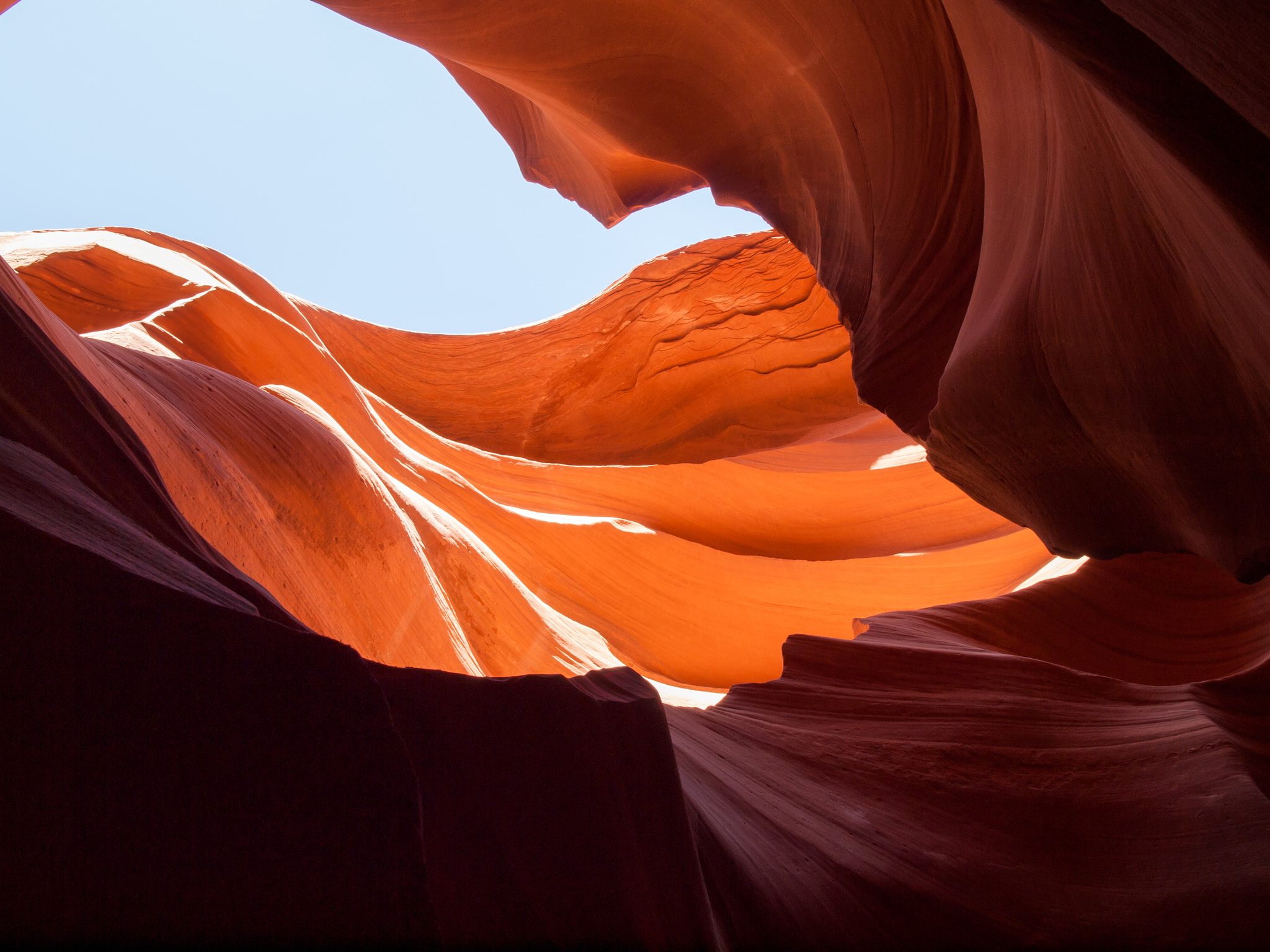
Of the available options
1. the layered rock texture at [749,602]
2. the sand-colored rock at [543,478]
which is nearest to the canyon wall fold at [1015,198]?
the layered rock texture at [749,602]

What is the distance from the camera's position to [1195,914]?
162 centimetres

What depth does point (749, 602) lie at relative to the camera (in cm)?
545

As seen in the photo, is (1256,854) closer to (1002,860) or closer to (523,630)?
(1002,860)

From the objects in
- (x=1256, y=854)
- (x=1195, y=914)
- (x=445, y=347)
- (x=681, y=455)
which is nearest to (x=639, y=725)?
(x=1195, y=914)

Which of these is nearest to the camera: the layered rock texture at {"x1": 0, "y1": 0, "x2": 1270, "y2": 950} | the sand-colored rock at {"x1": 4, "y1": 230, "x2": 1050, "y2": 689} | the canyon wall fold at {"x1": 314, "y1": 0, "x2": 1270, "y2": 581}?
the layered rock texture at {"x1": 0, "y1": 0, "x2": 1270, "y2": 950}

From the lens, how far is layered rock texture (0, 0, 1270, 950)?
1025 mm

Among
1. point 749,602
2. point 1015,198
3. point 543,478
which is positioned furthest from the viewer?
point 543,478

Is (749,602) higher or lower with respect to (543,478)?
lower

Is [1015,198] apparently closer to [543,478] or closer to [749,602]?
[749,602]

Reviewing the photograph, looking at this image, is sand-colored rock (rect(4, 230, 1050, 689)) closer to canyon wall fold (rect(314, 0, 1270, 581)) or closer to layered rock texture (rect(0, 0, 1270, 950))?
layered rock texture (rect(0, 0, 1270, 950))

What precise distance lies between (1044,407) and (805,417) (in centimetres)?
628

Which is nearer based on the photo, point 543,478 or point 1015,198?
point 1015,198

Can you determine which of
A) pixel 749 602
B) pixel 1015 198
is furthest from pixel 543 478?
pixel 1015 198

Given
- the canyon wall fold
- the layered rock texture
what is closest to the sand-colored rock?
the layered rock texture
